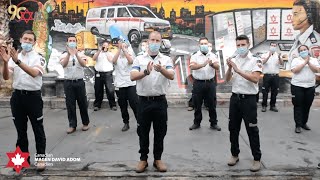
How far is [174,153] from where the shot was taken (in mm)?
6195

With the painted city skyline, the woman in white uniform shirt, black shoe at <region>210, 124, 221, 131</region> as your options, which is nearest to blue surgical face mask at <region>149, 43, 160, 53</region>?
black shoe at <region>210, 124, 221, 131</region>

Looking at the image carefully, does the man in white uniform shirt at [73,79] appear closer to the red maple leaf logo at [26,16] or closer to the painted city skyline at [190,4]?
the painted city skyline at [190,4]

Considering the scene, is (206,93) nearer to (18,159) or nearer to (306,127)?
(306,127)

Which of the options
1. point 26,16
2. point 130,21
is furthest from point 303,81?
point 26,16

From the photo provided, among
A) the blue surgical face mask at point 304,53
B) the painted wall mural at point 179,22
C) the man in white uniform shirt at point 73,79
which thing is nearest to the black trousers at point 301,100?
the blue surgical face mask at point 304,53

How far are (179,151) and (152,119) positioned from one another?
4.42 feet

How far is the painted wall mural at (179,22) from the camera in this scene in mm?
11297

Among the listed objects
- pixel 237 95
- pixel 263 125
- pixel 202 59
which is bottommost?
pixel 263 125

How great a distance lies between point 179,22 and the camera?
37.4 feet

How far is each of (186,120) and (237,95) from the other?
3619mm

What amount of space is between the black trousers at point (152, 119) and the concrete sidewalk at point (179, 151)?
15.0 inches

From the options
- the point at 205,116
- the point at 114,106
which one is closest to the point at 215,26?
the point at 205,116

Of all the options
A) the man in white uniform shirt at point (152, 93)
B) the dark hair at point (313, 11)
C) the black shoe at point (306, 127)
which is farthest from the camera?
the dark hair at point (313, 11)

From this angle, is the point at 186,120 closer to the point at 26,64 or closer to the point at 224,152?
the point at 224,152
